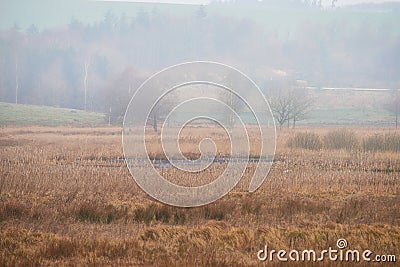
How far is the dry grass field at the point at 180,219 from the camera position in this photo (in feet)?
29.5

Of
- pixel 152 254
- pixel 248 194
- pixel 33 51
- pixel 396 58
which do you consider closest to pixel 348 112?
pixel 396 58

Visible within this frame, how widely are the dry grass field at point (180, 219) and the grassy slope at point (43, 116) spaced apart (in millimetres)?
34461

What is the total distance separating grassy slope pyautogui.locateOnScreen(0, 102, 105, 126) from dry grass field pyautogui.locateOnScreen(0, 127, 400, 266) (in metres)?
34.5

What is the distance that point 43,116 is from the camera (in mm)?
56688

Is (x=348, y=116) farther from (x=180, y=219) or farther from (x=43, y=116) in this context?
(x=180, y=219)

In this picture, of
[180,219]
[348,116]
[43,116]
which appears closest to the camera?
[180,219]

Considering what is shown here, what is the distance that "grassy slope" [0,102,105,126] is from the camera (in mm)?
52741

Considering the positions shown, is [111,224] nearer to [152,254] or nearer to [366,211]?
[152,254]

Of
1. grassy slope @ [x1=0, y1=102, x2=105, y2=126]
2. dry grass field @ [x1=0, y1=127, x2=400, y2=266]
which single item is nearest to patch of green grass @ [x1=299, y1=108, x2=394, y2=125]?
grassy slope @ [x1=0, y1=102, x2=105, y2=126]

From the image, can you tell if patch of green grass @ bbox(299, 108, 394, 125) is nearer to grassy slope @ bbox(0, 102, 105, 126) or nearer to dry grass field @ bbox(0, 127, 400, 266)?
grassy slope @ bbox(0, 102, 105, 126)

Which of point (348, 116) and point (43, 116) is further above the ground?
point (348, 116)

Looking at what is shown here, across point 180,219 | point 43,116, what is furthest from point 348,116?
point 180,219

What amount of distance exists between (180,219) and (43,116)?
4815 cm

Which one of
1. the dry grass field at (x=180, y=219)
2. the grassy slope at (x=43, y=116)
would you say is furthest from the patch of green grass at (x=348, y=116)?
the dry grass field at (x=180, y=219)
